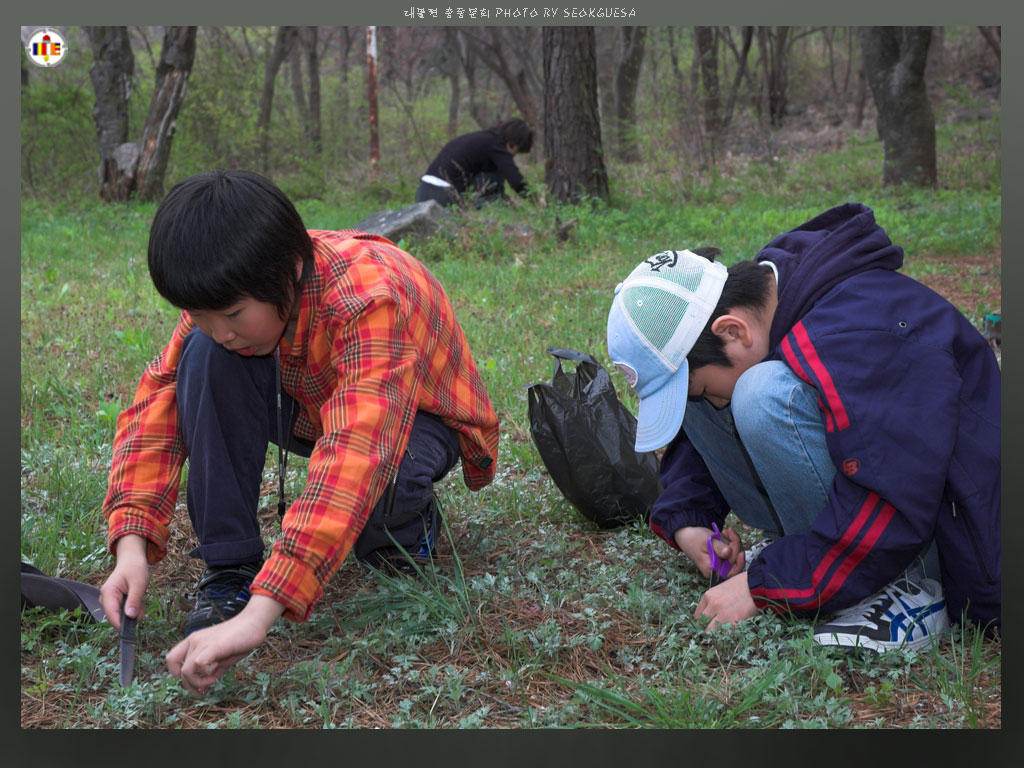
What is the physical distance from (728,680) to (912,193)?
7380 millimetres

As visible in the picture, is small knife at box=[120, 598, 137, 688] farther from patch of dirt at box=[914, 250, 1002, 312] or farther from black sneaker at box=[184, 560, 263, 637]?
patch of dirt at box=[914, 250, 1002, 312]

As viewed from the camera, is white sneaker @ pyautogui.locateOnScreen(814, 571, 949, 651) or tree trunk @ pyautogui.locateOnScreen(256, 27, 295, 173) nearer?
white sneaker @ pyautogui.locateOnScreen(814, 571, 949, 651)

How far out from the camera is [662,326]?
1.95 meters

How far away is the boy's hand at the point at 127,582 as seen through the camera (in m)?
1.80

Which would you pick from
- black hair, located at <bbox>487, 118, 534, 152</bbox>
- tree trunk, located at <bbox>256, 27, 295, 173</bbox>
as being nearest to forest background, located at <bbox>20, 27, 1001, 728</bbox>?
black hair, located at <bbox>487, 118, 534, 152</bbox>

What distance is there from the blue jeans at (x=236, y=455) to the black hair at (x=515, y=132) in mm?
6517

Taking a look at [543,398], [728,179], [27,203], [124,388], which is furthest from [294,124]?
[543,398]

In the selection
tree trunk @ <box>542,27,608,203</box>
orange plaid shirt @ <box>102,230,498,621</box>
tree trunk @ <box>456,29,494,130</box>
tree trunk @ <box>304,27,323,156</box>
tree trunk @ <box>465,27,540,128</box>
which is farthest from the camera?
tree trunk @ <box>456,29,494,130</box>

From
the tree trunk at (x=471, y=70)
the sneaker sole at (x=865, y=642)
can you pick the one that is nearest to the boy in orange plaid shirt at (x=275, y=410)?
the sneaker sole at (x=865, y=642)

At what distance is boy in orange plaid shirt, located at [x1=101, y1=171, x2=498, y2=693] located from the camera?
1.67 meters

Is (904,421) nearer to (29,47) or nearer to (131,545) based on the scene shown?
(131,545)

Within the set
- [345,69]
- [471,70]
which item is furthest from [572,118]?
[345,69]

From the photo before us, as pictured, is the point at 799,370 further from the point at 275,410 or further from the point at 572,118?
the point at 572,118

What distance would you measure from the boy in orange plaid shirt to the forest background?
20 cm
